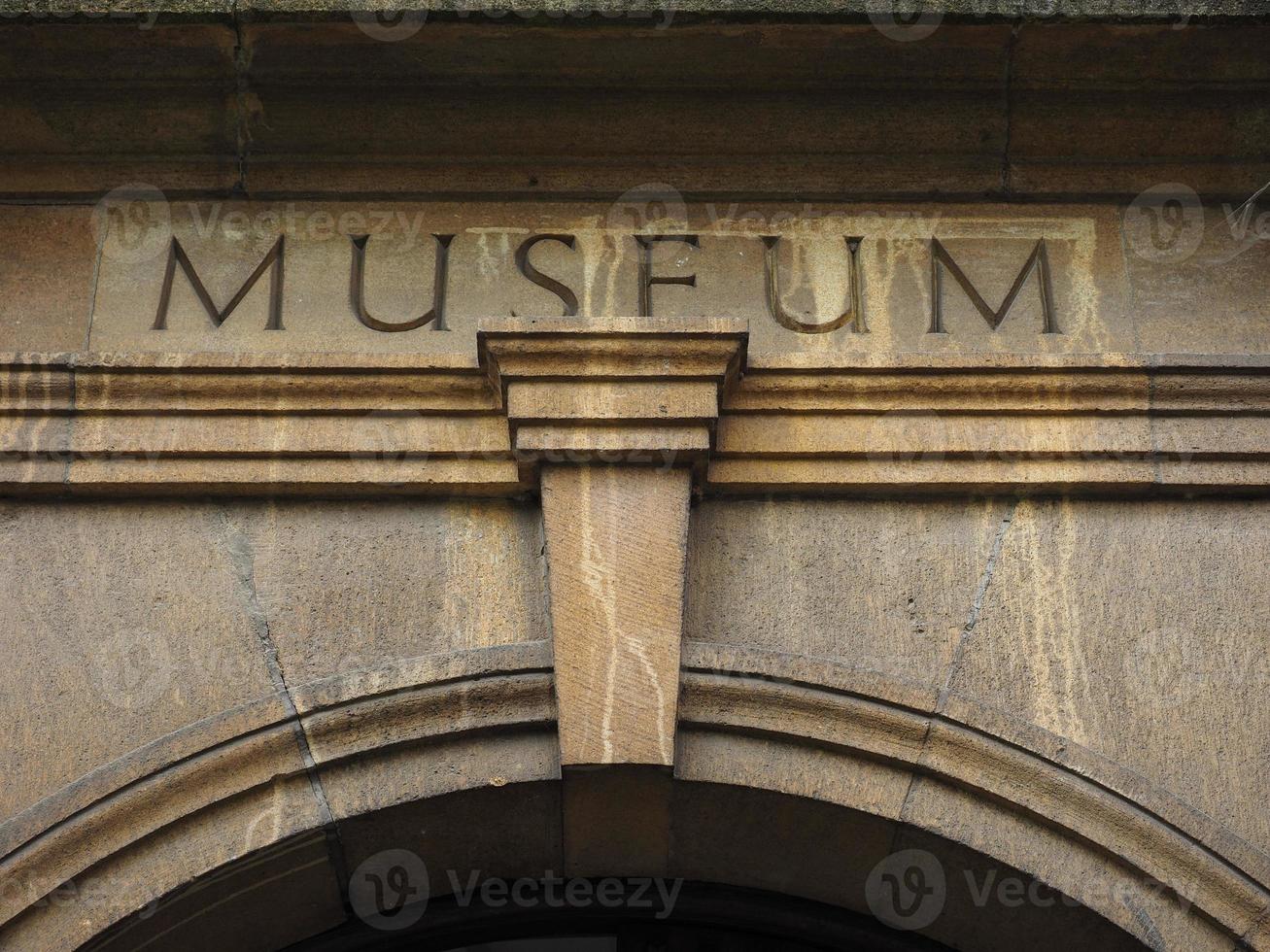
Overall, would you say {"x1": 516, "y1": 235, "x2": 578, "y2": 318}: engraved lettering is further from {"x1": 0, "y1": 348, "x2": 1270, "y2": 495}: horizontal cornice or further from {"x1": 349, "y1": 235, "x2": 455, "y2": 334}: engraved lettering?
{"x1": 0, "y1": 348, "x2": 1270, "y2": 495}: horizontal cornice

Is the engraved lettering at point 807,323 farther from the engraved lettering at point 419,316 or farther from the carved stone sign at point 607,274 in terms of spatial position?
the engraved lettering at point 419,316

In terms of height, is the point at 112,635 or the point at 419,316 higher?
the point at 419,316

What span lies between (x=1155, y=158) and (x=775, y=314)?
995 millimetres

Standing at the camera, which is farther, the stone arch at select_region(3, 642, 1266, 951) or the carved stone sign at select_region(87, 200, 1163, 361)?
the carved stone sign at select_region(87, 200, 1163, 361)

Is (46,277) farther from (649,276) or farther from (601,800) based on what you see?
(601,800)

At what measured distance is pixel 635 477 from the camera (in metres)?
3.76

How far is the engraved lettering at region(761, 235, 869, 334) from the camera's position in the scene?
4016mm

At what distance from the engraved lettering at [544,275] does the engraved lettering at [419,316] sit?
0.17 m

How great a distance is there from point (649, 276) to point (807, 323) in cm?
38

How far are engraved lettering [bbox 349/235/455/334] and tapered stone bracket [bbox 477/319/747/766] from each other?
27 centimetres

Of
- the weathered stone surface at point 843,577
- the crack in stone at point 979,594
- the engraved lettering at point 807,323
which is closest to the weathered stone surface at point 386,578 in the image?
the weathered stone surface at point 843,577

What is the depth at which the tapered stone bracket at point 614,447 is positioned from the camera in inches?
143

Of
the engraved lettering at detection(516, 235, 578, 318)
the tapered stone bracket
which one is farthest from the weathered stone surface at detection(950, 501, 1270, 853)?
the engraved lettering at detection(516, 235, 578, 318)

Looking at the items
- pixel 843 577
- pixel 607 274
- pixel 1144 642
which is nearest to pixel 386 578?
pixel 607 274
